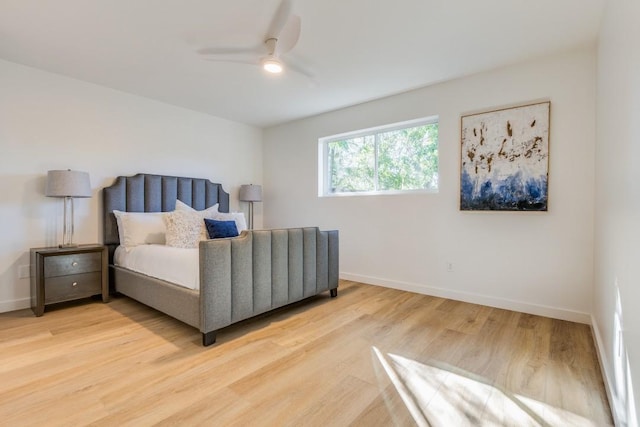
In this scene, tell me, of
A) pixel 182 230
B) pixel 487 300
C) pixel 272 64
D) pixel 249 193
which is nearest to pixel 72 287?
pixel 182 230

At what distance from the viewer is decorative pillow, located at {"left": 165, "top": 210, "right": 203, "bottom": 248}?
10.6 ft

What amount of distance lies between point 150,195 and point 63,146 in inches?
38.2

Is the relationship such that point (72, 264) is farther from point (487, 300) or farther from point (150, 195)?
point (487, 300)

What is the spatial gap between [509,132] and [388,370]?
Answer: 8.15ft

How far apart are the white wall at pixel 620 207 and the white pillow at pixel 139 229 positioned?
3.83 m

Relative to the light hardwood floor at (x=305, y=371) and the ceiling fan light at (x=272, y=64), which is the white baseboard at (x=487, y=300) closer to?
the light hardwood floor at (x=305, y=371)

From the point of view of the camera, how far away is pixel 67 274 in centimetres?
297

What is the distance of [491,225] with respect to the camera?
3086 millimetres

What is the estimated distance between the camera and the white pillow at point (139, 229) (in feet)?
11.0

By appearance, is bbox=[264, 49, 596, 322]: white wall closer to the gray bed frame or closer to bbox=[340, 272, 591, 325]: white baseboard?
bbox=[340, 272, 591, 325]: white baseboard

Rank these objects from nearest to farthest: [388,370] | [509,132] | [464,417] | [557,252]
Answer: [464,417], [388,370], [557,252], [509,132]

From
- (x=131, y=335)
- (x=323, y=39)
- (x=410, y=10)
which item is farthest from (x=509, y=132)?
(x=131, y=335)

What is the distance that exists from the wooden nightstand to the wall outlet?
176 mm

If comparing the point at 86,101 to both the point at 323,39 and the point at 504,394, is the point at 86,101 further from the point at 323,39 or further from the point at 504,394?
the point at 504,394
